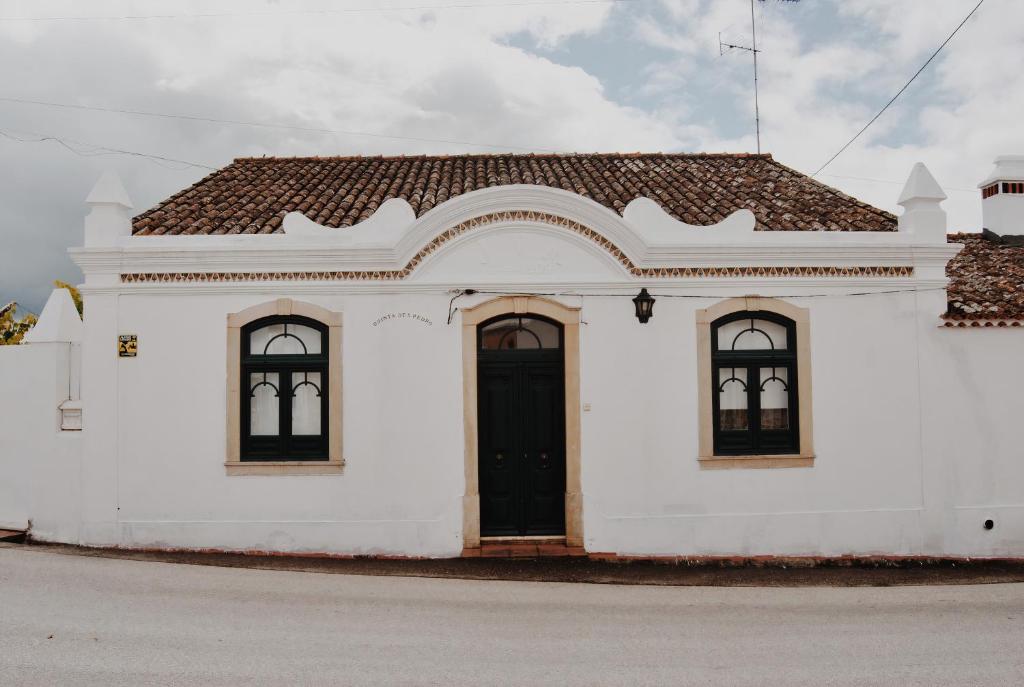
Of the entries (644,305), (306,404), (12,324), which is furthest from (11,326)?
(644,305)

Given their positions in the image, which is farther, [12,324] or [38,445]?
[12,324]

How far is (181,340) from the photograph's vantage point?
9.63 meters

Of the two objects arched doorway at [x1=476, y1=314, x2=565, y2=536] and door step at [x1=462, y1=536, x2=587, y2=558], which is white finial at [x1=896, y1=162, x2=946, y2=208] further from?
door step at [x1=462, y1=536, x2=587, y2=558]

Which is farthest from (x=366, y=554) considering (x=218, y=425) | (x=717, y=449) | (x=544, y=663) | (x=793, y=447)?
(x=793, y=447)

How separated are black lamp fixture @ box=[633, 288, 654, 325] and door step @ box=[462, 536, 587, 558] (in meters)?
3.11

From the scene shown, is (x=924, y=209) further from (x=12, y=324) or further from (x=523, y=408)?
(x=12, y=324)

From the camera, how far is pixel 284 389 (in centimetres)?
975

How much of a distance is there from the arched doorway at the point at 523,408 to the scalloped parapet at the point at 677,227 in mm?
1496

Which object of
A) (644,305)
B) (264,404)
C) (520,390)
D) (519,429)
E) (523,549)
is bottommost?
(523,549)

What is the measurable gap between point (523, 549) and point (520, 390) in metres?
2.07

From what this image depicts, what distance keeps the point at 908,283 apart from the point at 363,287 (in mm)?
7309

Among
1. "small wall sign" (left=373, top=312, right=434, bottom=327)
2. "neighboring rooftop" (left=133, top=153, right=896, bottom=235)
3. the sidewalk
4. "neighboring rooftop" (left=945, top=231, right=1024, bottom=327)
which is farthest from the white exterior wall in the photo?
"neighboring rooftop" (left=945, top=231, right=1024, bottom=327)

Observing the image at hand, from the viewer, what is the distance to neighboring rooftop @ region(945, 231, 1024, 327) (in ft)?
32.5

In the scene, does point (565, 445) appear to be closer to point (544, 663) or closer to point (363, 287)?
point (363, 287)
